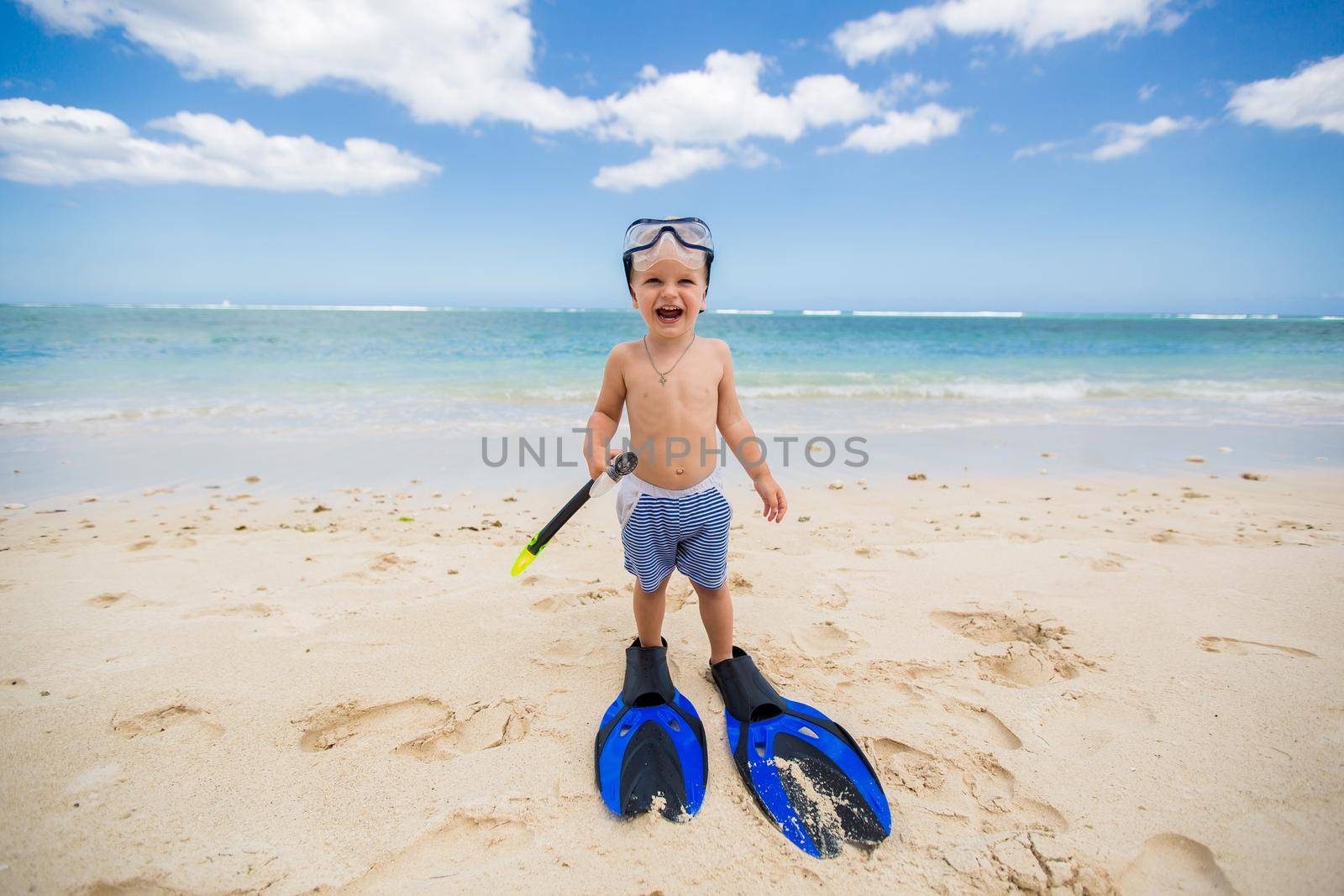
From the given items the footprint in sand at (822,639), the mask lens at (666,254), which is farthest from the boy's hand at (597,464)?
the footprint in sand at (822,639)

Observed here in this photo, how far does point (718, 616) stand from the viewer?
2.45 meters

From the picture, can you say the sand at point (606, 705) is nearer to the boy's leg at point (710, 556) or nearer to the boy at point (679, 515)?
the boy at point (679, 515)

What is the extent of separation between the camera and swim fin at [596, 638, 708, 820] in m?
1.88

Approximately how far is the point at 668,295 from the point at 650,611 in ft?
4.22

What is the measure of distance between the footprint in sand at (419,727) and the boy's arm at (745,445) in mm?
1254

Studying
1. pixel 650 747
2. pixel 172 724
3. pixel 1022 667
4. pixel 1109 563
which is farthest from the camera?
pixel 1109 563

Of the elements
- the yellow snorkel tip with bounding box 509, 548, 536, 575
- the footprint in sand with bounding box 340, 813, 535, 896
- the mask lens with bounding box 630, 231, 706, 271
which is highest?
the mask lens with bounding box 630, 231, 706, 271

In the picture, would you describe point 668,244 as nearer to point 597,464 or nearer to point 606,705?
point 597,464

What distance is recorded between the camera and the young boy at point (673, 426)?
7.52ft

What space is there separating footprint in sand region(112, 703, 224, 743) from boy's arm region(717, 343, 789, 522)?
2175 millimetres

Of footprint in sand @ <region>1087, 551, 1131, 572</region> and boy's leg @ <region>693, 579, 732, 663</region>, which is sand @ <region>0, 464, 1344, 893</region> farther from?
boy's leg @ <region>693, 579, 732, 663</region>

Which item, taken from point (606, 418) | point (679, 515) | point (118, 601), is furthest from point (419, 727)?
point (118, 601)

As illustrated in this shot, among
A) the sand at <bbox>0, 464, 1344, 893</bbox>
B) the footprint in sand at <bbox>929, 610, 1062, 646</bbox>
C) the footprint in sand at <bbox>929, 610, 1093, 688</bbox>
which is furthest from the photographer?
the footprint in sand at <bbox>929, 610, 1062, 646</bbox>

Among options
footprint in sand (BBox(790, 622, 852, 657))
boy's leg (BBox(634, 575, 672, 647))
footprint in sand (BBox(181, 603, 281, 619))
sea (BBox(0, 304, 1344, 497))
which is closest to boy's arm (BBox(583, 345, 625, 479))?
boy's leg (BBox(634, 575, 672, 647))
